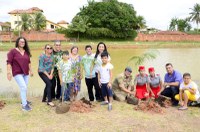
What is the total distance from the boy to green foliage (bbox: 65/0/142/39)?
1323 inches

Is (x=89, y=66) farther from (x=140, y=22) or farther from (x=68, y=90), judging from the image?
(x=140, y=22)

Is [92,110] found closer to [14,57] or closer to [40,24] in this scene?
[14,57]

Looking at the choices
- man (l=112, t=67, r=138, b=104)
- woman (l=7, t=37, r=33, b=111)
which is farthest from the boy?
woman (l=7, t=37, r=33, b=111)

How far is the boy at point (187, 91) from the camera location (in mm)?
5727

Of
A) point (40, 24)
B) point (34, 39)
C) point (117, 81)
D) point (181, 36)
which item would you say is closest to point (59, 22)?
point (40, 24)

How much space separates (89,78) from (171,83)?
6.37 ft

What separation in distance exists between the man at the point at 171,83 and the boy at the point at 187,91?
9.4 inches

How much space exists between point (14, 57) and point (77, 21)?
35.7 m

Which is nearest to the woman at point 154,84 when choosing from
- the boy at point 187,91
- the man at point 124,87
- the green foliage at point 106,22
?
the man at point 124,87

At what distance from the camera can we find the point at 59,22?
7456 centimetres

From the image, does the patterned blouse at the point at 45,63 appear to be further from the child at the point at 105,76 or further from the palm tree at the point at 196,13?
the palm tree at the point at 196,13

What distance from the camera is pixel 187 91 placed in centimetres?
581

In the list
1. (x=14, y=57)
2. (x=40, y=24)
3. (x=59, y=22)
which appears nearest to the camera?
(x=14, y=57)

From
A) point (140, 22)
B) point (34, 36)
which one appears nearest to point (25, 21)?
point (34, 36)
